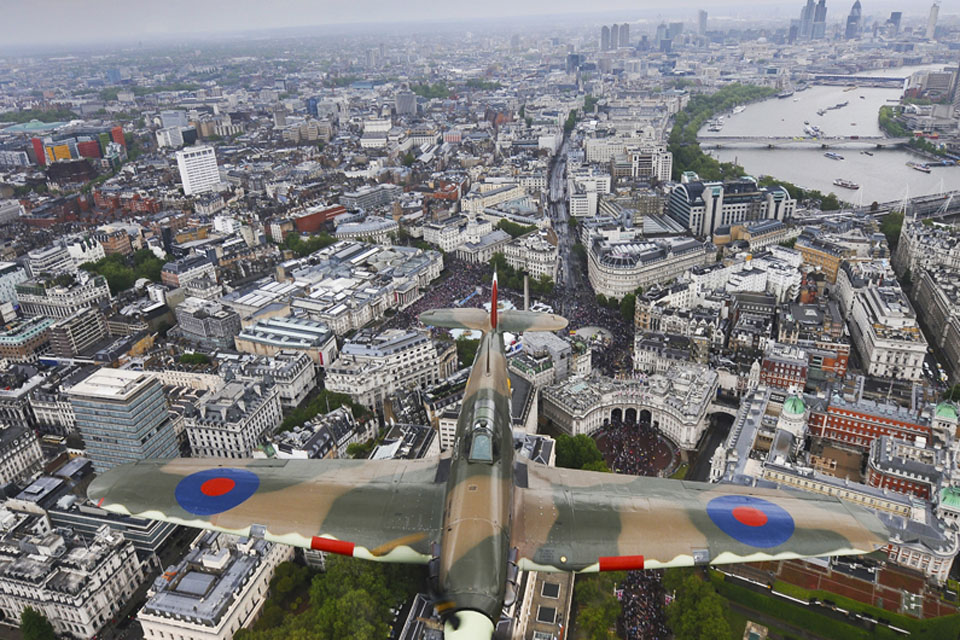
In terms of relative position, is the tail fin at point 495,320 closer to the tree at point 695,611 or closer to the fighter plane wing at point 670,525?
the fighter plane wing at point 670,525

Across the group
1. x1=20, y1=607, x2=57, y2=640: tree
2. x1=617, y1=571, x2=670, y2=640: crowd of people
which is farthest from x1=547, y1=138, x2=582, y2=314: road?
x1=20, y1=607, x2=57, y2=640: tree

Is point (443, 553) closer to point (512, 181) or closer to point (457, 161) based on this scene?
point (512, 181)

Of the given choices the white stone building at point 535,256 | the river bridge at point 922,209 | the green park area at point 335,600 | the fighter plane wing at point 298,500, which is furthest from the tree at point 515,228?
the fighter plane wing at point 298,500

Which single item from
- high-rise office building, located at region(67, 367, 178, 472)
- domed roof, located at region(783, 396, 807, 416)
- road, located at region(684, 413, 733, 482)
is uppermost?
high-rise office building, located at region(67, 367, 178, 472)

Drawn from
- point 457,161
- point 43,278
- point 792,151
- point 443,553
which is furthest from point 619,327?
point 792,151

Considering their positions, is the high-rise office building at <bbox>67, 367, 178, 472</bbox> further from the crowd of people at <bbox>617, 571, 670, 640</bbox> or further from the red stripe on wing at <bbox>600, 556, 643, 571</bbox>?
the red stripe on wing at <bbox>600, 556, 643, 571</bbox>

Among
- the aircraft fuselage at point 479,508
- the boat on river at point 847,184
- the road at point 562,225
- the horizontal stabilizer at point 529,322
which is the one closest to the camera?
the aircraft fuselage at point 479,508

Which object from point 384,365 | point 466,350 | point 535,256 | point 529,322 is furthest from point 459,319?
point 535,256
